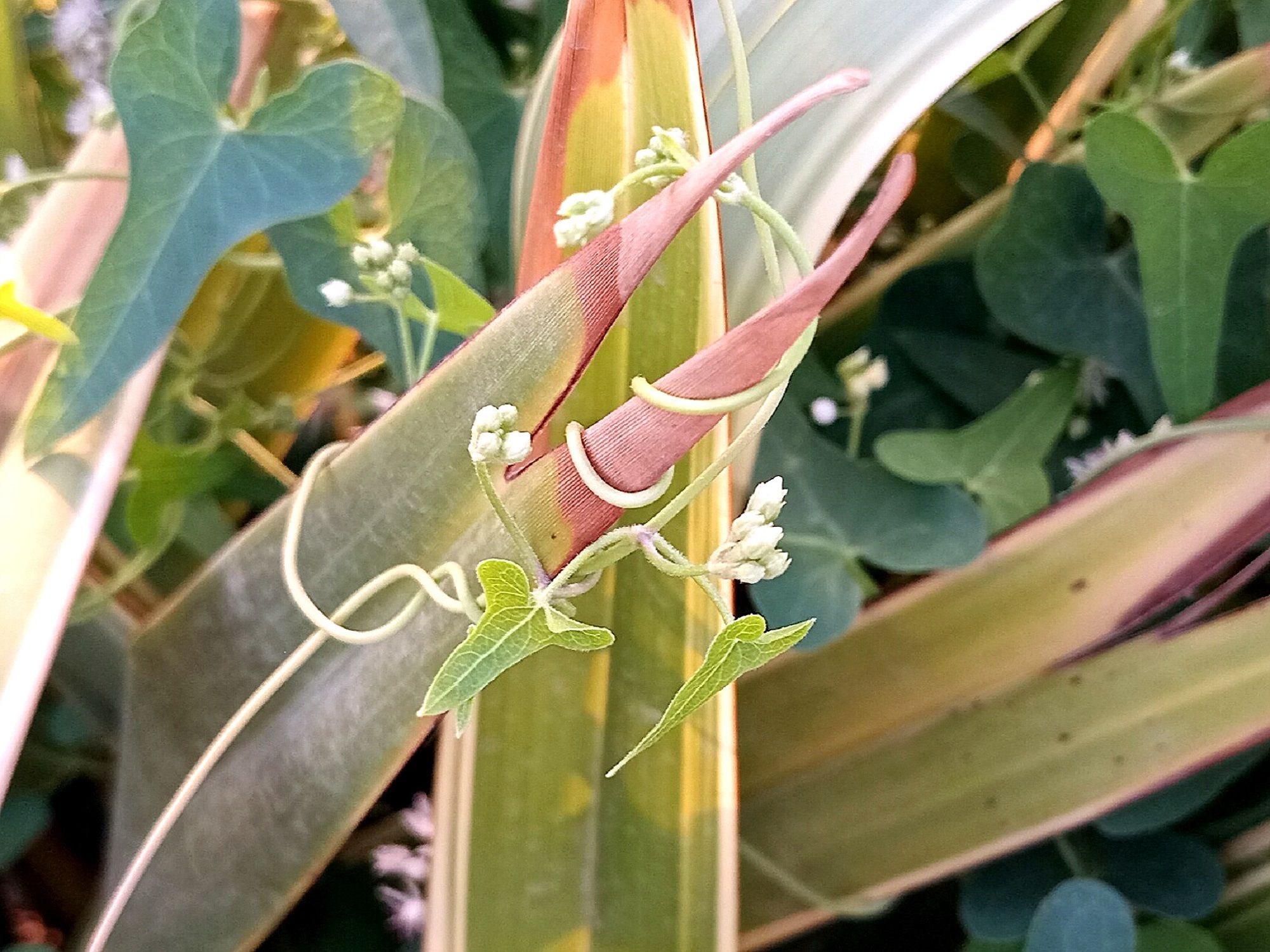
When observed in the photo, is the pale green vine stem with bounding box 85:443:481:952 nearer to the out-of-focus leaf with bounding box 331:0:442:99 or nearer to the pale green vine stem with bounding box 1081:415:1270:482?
the out-of-focus leaf with bounding box 331:0:442:99

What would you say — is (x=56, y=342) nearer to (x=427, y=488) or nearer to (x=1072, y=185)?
(x=427, y=488)

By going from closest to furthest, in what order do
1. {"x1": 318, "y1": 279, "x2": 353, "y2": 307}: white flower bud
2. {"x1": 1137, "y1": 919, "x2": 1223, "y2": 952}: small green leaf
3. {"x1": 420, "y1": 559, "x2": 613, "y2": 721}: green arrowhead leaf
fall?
{"x1": 420, "y1": 559, "x2": 613, "y2": 721}: green arrowhead leaf < {"x1": 318, "y1": 279, "x2": 353, "y2": 307}: white flower bud < {"x1": 1137, "y1": 919, "x2": 1223, "y2": 952}: small green leaf

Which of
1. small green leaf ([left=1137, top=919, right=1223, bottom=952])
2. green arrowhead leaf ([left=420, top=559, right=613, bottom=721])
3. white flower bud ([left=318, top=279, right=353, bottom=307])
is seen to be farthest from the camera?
small green leaf ([left=1137, top=919, right=1223, bottom=952])

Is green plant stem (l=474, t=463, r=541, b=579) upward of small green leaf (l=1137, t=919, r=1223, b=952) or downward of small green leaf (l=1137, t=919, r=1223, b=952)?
upward

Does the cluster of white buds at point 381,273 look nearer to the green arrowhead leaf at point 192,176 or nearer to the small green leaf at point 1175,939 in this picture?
the green arrowhead leaf at point 192,176

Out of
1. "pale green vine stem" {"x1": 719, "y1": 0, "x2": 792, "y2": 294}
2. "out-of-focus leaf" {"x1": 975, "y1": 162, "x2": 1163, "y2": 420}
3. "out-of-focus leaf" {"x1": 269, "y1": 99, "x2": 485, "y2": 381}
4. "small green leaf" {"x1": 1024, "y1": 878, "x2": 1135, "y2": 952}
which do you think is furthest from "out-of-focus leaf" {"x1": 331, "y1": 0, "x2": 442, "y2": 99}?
"small green leaf" {"x1": 1024, "y1": 878, "x2": 1135, "y2": 952}

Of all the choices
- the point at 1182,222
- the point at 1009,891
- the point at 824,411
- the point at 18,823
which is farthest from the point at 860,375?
the point at 18,823

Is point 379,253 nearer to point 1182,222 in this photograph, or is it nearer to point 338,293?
point 338,293
